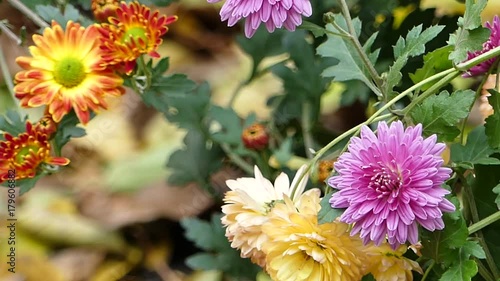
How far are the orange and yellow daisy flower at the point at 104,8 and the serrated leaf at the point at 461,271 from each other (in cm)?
39

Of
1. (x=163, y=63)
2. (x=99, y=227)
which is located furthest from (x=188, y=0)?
(x=163, y=63)

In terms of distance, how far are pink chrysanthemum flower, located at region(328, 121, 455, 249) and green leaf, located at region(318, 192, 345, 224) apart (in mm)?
14

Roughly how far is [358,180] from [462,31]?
0.14 metres

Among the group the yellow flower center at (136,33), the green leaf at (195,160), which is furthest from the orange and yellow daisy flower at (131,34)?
the green leaf at (195,160)

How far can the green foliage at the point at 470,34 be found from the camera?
50 centimetres

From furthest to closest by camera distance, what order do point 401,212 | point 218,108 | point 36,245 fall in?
1. point 36,245
2. point 218,108
3. point 401,212

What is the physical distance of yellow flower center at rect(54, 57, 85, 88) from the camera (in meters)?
0.66

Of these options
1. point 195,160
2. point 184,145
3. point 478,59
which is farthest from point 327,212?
point 184,145

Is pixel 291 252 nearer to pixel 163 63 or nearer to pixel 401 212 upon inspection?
pixel 401 212

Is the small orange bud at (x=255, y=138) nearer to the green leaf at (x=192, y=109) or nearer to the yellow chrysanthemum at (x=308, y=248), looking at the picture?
the green leaf at (x=192, y=109)

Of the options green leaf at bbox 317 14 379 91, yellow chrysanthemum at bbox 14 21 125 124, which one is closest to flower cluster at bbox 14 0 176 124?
yellow chrysanthemum at bbox 14 21 125 124

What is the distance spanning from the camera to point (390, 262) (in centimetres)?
53

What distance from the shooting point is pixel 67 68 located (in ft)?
2.20

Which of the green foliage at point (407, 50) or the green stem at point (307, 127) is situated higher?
the green foliage at point (407, 50)
